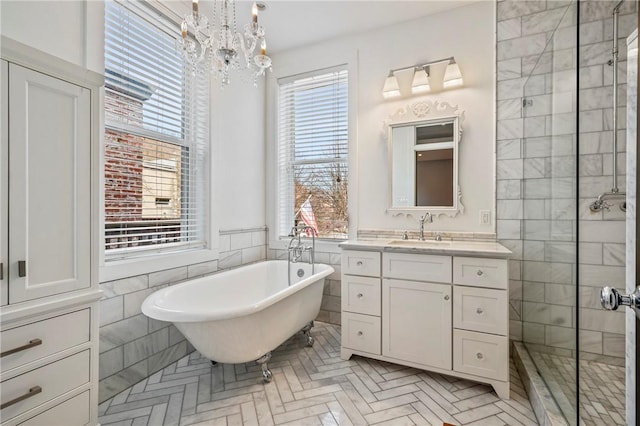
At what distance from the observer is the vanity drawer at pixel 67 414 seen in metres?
1.33

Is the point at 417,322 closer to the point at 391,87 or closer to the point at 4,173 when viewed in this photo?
the point at 391,87

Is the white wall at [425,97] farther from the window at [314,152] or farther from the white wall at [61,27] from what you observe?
the white wall at [61,27]

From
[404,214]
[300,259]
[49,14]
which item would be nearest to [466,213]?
[404,214]

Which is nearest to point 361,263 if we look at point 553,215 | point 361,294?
point 361,294

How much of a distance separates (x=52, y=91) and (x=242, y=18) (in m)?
1.94

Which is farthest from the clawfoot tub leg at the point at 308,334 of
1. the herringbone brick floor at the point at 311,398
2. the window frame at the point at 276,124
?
the window frame at the point at 276,124

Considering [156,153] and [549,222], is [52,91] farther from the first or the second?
[549,222]

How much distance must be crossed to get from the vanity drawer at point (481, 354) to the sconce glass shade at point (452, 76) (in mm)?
1951

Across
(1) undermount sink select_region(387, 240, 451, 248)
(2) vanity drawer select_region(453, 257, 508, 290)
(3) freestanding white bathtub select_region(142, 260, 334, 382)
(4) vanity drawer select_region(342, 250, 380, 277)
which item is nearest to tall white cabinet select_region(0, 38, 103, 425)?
(3) freestanding white bathtub select_region(142, 260, 334, 382)

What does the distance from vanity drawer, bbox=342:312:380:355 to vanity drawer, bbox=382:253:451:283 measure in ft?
1.29

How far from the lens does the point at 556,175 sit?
1.82 m

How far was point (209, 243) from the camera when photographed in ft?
9.04

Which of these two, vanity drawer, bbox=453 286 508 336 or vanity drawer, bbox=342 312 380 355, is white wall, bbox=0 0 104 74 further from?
vanity drawer, bbox=453 286 508 336

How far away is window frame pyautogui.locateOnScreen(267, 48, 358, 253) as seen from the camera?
3.06m
